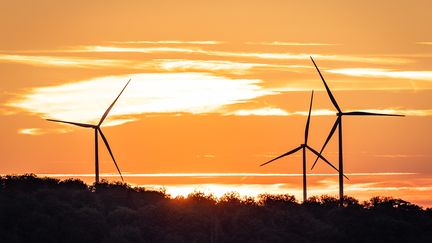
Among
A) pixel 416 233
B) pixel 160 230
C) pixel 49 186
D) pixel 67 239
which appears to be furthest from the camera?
pixel 49 186

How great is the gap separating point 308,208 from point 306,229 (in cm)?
1869

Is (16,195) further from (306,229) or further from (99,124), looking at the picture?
(306,229)

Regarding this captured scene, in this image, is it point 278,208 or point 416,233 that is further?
point 278,208

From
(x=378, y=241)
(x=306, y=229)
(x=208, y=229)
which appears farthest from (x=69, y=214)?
(x=378, y=241)

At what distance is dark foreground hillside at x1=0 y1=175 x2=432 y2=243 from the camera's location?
5999 inches

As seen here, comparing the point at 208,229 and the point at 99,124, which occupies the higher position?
the point at 99,124

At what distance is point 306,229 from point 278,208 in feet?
52.3

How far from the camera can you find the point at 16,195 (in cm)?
16350

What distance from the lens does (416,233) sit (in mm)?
169875

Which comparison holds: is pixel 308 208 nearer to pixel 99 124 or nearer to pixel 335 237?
pixel 335 237

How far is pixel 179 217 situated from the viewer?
6452 inches

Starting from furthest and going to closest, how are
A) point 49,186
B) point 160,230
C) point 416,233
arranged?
point 49,186, point 416,233, point 160,230

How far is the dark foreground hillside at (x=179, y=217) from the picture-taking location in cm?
15238

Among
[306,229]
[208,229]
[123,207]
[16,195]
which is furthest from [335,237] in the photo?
[16,195]
